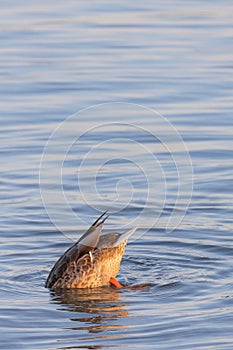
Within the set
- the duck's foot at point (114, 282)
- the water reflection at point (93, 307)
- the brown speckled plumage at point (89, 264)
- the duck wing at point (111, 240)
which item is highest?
the duck wing at point (111, 240)

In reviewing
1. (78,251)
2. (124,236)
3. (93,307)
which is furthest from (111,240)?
(93,307)

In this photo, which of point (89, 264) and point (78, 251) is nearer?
point (78, 251)

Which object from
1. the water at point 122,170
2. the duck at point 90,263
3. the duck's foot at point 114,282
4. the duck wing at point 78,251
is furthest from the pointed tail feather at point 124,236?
the water at point 122,170

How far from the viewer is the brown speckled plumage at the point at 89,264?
30.4 ft

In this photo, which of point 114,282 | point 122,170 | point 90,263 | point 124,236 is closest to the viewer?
point 124,236

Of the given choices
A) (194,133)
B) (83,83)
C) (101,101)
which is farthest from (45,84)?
(194,133)

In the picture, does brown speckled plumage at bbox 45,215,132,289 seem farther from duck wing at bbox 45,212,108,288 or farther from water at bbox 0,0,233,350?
water at bbox 0,0,233,350

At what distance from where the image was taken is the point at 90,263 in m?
9.51

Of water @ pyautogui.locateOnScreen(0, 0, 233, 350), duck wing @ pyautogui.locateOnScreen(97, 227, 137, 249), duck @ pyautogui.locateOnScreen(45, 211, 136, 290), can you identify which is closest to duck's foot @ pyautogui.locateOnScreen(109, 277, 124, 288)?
duck @ pyautogui.locateOnScreen(45, 211, 136, 290)

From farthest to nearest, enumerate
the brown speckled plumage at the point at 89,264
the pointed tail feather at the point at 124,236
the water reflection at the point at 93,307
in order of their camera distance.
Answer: the brown speckled plumage at the point at 89,264
the pointed tail feather at the point at 124,236
the water reflection at the point at 93,307

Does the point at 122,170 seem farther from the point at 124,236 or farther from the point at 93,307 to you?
the point at 93,307

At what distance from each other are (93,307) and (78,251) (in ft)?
2.38

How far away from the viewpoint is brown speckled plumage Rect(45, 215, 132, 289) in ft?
30.4

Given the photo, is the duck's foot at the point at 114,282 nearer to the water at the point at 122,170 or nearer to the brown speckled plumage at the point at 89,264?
the brown speckled plumage at the point at 89,264
